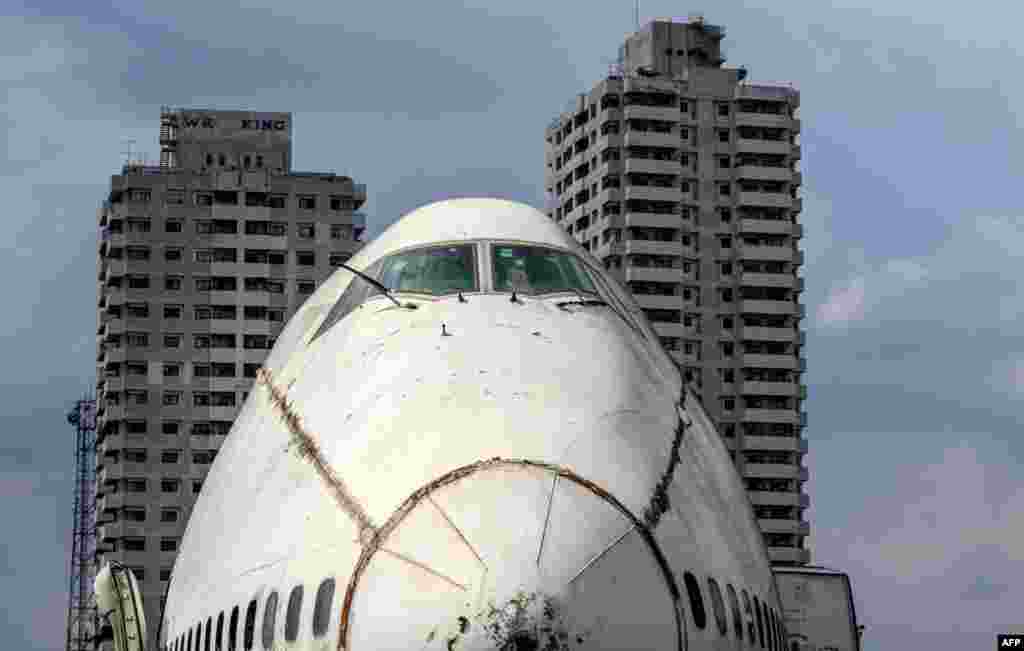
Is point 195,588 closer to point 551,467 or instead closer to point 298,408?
point 298,408

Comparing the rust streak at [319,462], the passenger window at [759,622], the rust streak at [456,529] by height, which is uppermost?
the rust streak at [319,462]

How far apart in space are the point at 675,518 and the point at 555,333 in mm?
2255

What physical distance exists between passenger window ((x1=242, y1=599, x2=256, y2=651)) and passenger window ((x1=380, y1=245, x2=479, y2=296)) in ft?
11.2

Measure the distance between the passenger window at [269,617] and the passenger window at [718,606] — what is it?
293cm

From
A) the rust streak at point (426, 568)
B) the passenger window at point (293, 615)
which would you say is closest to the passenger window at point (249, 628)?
the passenger window at point (293, 615)

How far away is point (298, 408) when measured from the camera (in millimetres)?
17109

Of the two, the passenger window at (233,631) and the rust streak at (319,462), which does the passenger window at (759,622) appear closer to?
the rust streak at (319,462)

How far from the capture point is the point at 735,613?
15250 mm

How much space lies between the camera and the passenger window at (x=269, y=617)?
14.8m

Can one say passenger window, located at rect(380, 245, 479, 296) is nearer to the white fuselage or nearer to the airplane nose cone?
the white fuselage

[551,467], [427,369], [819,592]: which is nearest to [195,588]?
[427,369]

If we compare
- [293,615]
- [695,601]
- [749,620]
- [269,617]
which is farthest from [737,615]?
[269,617]

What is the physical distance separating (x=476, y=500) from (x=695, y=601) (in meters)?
1.66

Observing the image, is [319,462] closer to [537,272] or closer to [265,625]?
[265,625]
